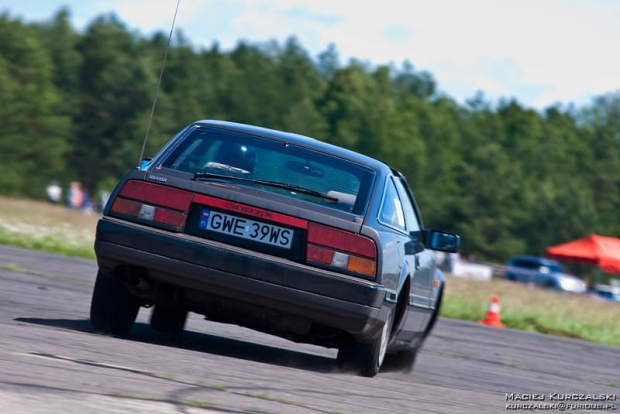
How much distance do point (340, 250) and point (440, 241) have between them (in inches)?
82.3

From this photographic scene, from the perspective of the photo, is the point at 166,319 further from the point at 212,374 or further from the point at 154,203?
the point at 212,374

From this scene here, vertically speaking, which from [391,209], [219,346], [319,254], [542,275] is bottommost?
[542,275]

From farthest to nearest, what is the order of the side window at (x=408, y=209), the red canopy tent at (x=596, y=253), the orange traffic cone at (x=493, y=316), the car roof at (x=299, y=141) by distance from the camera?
the red canopy tent at (x=596, y=253), the orange traffic cone at (x=493, y=316), the side window at (x=408, y=209), the car roof at (x=299, y=141)

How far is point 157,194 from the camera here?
7102mm

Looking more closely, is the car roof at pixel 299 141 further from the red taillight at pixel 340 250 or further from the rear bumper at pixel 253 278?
the rear bumper at pixel 253 278

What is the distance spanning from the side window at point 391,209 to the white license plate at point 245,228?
73 cm

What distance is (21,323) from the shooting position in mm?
7461

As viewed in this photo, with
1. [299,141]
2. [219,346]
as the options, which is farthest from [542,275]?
[299,141]

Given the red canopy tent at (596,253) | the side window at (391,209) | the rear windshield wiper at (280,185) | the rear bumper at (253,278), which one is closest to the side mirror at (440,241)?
the side window at (391,209)

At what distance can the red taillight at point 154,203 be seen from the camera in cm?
704

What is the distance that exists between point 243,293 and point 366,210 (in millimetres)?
942

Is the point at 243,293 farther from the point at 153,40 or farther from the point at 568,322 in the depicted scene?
the point at 153,40

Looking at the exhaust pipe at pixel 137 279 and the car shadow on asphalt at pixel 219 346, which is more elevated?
the exhaust pipe at pixel 137 279

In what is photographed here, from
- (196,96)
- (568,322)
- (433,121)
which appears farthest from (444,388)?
(433,121)
